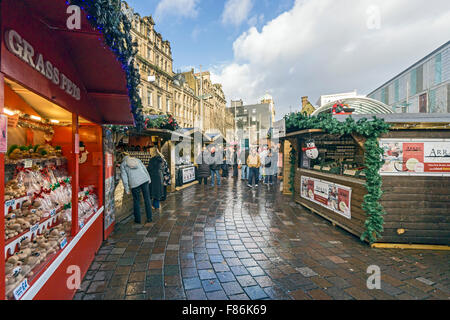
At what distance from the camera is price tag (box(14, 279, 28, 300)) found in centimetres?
138

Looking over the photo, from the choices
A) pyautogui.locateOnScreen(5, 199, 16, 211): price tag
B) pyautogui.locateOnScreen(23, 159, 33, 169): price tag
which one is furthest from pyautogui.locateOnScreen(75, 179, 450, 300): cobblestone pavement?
pyautogui.locateOnScreen(23, 159, 33, 169): price tag

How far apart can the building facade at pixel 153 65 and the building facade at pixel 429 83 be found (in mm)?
29989

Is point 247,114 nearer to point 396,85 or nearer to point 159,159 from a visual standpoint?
point 396,85

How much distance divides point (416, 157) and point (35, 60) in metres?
5.59

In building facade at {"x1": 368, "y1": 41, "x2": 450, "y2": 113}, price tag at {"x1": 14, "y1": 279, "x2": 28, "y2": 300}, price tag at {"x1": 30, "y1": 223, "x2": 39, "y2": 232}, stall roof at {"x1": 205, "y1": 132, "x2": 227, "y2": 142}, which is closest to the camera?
price tag at {"x1": 14, "y1": 279, "x2": 28, "y2": 300}

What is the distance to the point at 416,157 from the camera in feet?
12.3

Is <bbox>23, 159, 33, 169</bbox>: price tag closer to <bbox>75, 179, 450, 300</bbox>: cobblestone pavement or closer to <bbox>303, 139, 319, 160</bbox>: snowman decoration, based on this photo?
<bbox>75, 179, 450, 300</bbox>: cobblestone pavement

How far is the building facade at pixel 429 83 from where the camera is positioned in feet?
92.7

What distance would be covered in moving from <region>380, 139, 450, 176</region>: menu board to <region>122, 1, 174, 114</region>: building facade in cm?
2206

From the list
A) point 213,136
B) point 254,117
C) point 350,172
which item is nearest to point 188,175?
point 213,136

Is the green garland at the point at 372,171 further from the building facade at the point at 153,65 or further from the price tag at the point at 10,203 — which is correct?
the building facade at the point at 153,65

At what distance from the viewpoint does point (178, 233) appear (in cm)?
424

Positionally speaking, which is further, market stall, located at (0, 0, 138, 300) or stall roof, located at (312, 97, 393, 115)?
stall roof, located at (312, 97, 393, 115)
